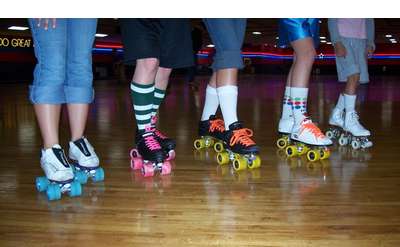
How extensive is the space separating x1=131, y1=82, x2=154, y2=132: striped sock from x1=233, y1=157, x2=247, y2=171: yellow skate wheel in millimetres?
429

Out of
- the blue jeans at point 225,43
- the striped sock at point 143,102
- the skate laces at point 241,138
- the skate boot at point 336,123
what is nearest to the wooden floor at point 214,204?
the skate laces at point 241,138

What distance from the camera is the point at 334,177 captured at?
1735 millimetres

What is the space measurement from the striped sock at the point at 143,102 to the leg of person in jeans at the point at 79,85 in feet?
0.71

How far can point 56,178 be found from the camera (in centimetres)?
150

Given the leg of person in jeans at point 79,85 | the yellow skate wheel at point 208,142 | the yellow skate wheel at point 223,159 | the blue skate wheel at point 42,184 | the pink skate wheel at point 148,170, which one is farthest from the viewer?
the yellow skate wheel at point 208,142

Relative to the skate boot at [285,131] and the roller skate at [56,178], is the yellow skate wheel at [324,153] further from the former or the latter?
the roller skate at [56,178]

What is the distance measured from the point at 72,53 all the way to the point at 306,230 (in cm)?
113

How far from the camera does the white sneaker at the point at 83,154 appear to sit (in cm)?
172

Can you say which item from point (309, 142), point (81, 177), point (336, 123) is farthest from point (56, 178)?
point (336, 123)

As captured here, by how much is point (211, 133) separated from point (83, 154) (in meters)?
0.86

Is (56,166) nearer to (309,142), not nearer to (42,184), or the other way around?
(42,184)

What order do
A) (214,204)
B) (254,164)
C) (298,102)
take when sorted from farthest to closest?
(298,102) → (254,164) → (214,204)

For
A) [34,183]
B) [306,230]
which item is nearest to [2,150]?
[34,183]
